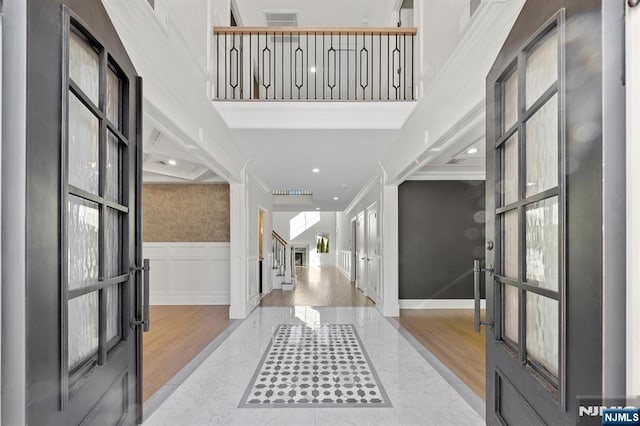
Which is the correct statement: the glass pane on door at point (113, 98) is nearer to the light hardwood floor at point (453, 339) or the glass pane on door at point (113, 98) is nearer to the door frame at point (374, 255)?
the light hardwood floor at point (453, 339)

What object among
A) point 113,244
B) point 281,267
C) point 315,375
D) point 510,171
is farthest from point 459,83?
point 281,267

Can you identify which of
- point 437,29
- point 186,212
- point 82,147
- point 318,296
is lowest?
point 318,296

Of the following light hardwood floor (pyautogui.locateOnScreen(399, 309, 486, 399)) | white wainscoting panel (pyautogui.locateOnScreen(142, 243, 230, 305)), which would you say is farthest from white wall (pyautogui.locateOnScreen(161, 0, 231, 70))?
light hardwood floor (pyautogui.locateOnScreen(399, 309, 486, 399))

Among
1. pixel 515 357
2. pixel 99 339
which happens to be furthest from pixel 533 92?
pixel 99 339

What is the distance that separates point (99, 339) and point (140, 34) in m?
1.79

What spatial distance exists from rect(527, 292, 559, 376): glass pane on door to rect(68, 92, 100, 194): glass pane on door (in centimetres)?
169

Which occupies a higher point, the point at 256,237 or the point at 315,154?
the point at 315,154

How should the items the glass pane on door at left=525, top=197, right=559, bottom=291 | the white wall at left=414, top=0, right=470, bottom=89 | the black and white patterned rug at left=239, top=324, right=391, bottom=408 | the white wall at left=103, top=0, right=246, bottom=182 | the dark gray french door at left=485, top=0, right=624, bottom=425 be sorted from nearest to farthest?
the dark gray french door at left=485, top=0, right=624, bottom=425, the glass pane on door at left=525, top=197, right=559, bottom=291, the white wall at left=103, top=0, right=246, bottom=182, the black and white patterned rug at left=239, top=324, right=391, bottom=408, the white wall at left=414, top=0, right=470, bottom=89

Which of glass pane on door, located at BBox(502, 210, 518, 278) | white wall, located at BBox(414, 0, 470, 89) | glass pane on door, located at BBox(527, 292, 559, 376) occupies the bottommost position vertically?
glass pane on door, located at BBox(527, 292, 559, 376)

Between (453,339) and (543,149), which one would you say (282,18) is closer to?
(453,339)

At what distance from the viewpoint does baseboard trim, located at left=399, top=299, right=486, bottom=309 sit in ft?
21.1

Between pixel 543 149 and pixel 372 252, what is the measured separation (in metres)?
6.43

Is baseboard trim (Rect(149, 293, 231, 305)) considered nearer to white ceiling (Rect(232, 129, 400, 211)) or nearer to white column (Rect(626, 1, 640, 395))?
white ceiling (Rect(232, 129, 400, 211))

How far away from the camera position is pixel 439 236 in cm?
657
